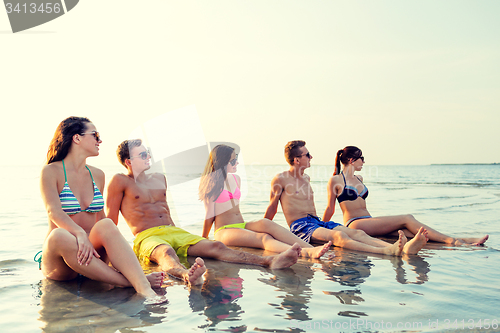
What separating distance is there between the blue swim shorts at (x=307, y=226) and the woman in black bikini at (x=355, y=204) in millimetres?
419

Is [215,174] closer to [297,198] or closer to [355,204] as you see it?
[297,198]

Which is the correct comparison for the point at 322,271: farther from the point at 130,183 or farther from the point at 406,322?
the point at 130,183

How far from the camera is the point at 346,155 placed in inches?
276

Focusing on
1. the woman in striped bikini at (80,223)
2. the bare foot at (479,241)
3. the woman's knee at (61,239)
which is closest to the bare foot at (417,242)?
the bare foot at (479,241)

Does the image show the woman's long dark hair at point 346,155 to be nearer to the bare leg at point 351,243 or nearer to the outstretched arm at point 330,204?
the outstretched arm at point 330,204

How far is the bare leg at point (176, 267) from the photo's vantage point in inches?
147

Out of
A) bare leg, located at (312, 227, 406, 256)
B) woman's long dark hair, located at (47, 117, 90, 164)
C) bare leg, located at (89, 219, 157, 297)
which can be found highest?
woman's long dark hair, located at (47, 117, 90, 164)

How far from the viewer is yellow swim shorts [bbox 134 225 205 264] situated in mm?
4950

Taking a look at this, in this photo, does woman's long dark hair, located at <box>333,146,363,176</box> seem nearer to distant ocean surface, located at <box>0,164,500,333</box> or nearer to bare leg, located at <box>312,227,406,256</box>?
bare leg, located at <box>312,227,406,256</box>

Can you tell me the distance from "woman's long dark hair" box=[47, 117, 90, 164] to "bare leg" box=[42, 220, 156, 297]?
87 centimetres

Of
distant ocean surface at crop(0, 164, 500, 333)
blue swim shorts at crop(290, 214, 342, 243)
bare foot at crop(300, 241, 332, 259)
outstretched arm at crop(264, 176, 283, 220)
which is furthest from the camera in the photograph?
outstretched arm at crop(264, 176, 283, 220)

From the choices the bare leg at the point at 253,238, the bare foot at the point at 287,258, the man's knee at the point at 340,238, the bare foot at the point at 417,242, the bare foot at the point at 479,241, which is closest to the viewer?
the bare foot at the point at 287,258

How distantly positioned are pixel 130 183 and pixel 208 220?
1.40m

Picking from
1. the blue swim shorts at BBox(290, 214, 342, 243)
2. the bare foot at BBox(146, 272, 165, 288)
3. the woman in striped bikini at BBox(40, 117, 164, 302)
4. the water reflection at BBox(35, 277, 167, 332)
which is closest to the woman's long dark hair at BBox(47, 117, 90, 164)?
the woman in striped bikini at BBox(40, 117, 164, 302)
